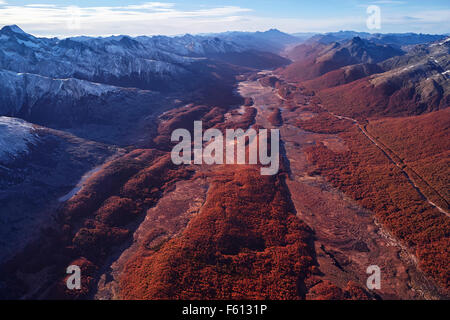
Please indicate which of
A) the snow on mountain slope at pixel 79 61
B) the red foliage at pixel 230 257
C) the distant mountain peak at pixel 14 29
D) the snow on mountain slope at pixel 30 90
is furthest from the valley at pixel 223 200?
the distant mountain peak at pixel 14 29

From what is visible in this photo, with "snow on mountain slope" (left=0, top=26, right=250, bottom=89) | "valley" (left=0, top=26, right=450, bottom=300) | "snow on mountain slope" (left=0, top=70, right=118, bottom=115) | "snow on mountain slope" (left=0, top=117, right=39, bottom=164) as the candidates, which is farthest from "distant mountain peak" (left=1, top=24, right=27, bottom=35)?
"snow on mountain slope" (left=0, top=117, right=39, bottom=164)

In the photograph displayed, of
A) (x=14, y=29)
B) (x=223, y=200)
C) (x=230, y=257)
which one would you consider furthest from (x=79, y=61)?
(x=230, y=257)

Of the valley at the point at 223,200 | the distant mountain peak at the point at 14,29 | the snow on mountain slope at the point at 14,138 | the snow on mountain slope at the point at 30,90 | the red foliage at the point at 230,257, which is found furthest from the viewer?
the distant mountain peak at the point at 14,29

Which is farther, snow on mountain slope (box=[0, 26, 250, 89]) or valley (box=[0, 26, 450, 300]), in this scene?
snow on mountain slope (box=[0, 26, 250, 89])

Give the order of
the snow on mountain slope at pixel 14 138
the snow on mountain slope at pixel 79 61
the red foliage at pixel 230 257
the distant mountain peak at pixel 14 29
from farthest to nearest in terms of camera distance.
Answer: the distant mountain peak at pixel 14 29
the snow on mountain slope at pixel 79 61
the snow on mountain slope at pixel 14 138
the red foliage at pixel 230 257

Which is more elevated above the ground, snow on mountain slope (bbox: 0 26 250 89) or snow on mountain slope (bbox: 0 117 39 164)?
snow on mountain slope (bbox: 0 26 250 89)

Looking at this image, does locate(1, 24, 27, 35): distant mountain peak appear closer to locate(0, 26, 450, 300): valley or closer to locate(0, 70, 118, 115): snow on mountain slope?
locate(0, 70, 118, 115): snow on mountain slope

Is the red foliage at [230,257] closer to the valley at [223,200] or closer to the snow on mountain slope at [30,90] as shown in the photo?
the valley at [223,200]

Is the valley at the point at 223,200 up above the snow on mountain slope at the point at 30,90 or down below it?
below

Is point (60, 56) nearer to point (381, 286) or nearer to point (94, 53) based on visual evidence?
point (94, 53)
